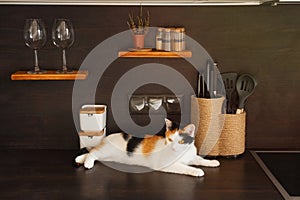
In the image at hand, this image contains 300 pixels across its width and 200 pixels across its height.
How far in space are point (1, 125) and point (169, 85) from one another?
0.76 m

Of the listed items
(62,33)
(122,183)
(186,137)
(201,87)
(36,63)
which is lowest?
(122,183)

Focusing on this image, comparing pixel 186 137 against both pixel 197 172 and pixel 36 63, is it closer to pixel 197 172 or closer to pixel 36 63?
pixel 197 172

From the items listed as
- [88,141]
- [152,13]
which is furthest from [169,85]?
[88,141]

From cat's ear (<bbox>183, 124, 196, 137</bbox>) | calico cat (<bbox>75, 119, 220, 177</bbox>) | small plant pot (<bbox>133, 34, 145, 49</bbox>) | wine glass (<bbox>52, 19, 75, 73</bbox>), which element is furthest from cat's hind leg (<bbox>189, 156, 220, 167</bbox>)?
wine glass (<bbox>52, 19, 75, 73</bbox>)

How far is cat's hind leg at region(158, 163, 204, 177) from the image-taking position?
4.87ft

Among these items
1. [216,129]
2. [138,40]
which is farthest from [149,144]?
[138,40]

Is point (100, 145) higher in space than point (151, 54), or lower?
lower

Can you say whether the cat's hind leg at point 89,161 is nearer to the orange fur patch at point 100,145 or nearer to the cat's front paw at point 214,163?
the orange fur patch at point 100,145

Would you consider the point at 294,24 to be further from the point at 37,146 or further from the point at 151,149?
the point at 37,146

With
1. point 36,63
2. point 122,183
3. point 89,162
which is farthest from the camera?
point 36,63

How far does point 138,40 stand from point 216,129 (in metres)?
0.48

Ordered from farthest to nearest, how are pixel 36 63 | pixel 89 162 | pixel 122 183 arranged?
pixel 36 63, pixel 89 162, pixel 122 183

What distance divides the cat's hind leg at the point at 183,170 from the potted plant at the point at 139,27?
51cm

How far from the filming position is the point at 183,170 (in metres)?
1.51
